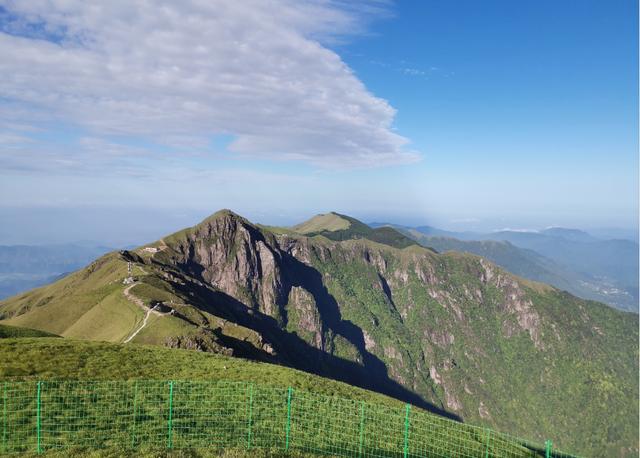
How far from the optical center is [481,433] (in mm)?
Result: 39219

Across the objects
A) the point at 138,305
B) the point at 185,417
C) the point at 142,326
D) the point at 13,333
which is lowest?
the point at 142,326

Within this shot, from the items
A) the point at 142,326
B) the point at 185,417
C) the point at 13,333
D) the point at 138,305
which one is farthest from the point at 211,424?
the point at 138,305

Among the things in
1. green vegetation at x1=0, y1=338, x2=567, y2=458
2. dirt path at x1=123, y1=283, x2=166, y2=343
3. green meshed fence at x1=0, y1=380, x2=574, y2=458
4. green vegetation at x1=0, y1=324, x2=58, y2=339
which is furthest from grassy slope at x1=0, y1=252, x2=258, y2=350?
green meshed fence at x1=0, y1=380, x2=574, y2=458

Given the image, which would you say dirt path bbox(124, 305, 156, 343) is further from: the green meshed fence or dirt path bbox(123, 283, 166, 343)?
the green meshed fence

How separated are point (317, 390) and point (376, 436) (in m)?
15.2

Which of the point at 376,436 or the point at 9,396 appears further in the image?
the point at 376,436

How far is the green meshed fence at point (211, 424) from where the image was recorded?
1075 inches

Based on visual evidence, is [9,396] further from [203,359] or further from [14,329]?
[14,329]

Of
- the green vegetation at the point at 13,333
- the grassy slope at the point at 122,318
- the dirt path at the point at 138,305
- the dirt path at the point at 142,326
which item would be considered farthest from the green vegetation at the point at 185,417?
the grassy slope at the point at 122,318

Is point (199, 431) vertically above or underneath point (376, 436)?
above

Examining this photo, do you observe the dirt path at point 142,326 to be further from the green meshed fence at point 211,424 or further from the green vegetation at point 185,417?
the green meshed fence at point 211,424

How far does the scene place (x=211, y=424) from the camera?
31.7 m

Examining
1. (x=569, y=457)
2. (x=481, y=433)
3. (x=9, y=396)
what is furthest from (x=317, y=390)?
(x=9, y=396)

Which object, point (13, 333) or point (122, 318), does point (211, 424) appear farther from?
point (122, 318)
